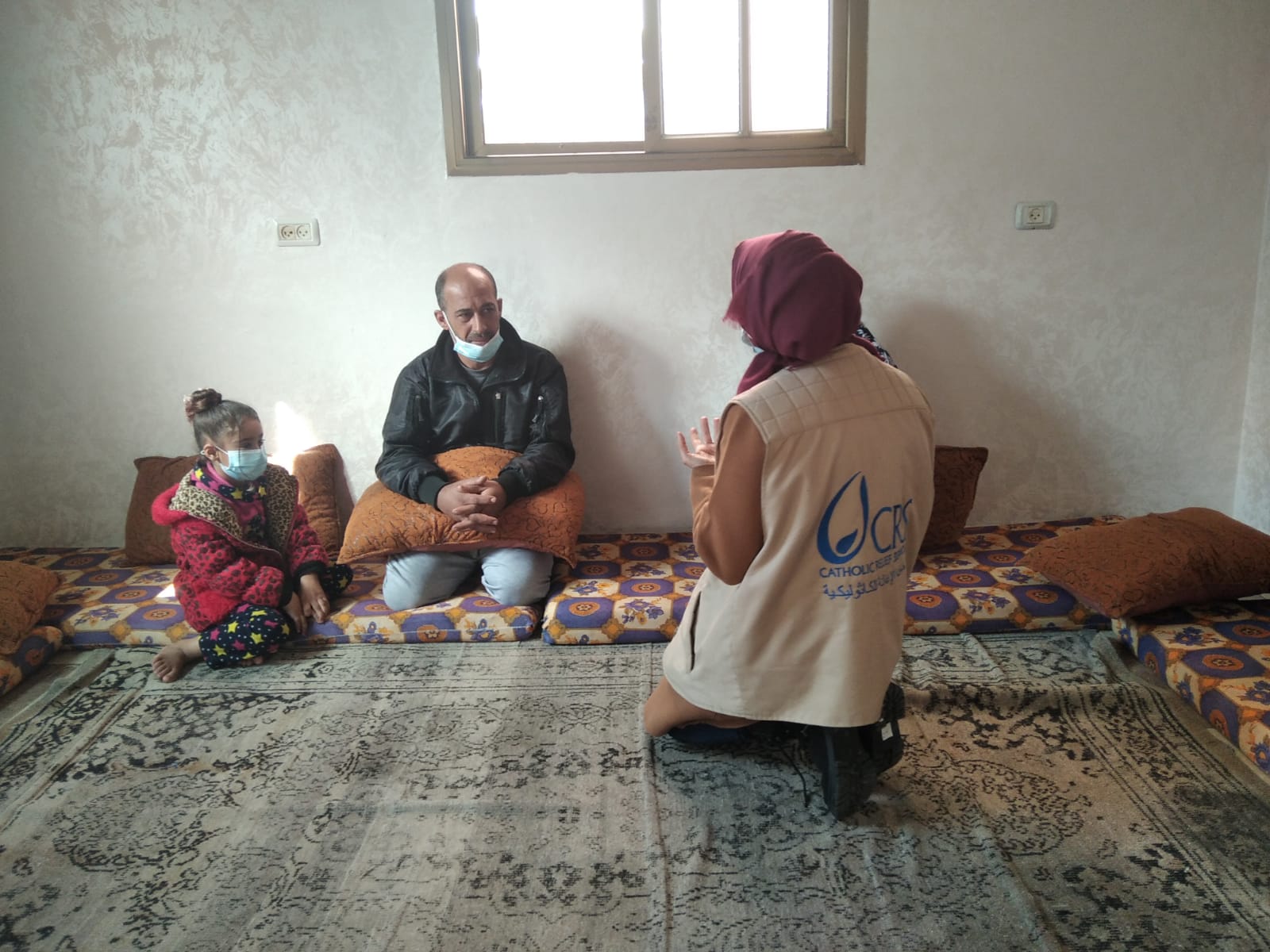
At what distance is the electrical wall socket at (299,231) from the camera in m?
3.28

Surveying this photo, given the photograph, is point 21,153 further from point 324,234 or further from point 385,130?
point 385,130

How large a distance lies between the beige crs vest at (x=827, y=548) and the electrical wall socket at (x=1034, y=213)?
1.87 meters

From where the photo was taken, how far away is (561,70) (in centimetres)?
323

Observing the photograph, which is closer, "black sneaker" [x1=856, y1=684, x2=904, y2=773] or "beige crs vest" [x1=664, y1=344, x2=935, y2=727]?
"beige crs vest" [x1=664, y1=344, x2=935, y2=727]

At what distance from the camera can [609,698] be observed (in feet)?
7.88

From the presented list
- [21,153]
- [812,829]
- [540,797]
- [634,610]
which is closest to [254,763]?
[540,797]

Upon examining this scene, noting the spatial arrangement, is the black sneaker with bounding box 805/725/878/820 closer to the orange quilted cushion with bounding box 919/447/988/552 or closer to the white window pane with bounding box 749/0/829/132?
the orange quilted cushion with bounding box 919/447/988/552

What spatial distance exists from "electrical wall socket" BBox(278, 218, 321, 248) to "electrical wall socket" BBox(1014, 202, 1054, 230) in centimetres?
263

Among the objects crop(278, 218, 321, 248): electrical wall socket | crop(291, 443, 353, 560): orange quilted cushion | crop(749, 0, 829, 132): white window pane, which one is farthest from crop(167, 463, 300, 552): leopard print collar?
crop(749, 0, 829, 132): white window pane

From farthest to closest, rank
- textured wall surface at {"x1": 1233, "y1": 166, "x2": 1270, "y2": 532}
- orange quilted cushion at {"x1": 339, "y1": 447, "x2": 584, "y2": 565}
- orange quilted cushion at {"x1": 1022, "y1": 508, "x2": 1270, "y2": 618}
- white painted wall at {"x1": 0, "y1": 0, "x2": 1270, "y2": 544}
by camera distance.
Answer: textured wall surface at {"x1": 1233, "y1": 166, "x2": 1270, "y2": 532} < white painted wall at {"x1": 0, "y1": 0, "x2": 1270, "y2": 544} < orange quilted cushion at {"x1": 339, "y1": 447, "x2": 584, "y2": 565} < orange quilted cushion at {"x1": 1022, "y1": 508, "x2": 1270, "y2": 618}

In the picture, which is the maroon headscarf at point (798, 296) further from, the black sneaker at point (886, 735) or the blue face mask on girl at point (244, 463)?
the blue face mask on girl at point (244, 463)

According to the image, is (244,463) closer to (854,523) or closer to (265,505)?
(265,505)

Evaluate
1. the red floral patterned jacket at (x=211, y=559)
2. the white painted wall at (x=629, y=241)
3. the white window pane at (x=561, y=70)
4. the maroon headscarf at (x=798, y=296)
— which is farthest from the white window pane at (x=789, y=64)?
the red floral patterned jacket at (x=211, y=559)

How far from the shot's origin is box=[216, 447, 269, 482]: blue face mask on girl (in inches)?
104
